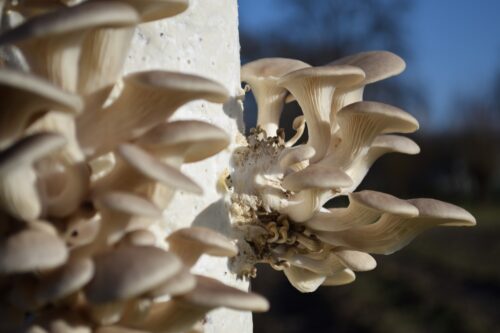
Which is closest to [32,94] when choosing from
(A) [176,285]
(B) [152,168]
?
(B) [152,168]

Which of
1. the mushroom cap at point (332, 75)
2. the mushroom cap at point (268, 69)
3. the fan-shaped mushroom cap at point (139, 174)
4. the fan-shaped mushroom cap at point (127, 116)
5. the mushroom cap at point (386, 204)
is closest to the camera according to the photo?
the fan-shaped mushroom cap at point (139, 174)

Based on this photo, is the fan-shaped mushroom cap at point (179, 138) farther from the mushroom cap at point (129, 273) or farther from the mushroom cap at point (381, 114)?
the mushroom cap at point (381, 114)

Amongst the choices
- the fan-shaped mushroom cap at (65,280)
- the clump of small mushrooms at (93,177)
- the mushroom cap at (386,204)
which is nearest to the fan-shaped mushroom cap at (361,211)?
the mushroom cap at (386,204)

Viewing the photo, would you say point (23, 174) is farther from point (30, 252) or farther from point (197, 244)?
point (197, 244)

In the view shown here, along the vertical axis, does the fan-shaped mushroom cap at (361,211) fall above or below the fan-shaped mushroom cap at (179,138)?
below

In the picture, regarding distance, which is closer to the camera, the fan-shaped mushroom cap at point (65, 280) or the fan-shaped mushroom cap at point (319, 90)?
the fan-shaped mushroom cap at point (65, 280)

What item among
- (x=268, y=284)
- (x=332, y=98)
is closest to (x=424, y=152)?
(x=268, y=284)
